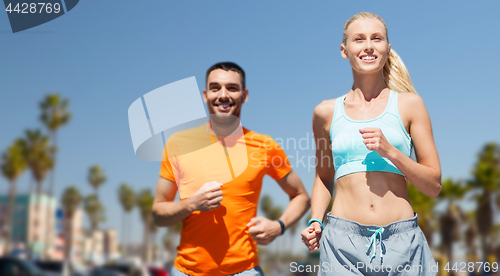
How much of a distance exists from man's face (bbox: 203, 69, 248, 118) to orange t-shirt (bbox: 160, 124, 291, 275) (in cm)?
22

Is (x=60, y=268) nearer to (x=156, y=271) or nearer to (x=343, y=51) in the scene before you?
(x=156, y=271)

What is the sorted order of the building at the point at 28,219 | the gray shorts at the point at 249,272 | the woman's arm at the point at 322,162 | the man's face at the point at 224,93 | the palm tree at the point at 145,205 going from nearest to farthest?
the woman's arm at the point at 322,162, the gray shorts at the point at 249,272, the man's face at the point at 224,93, the palm tree at the point at 145,205, the building at the point at 28,219

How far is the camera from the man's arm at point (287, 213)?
293 centimetres

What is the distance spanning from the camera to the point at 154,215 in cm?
321

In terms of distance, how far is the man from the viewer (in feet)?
9.54

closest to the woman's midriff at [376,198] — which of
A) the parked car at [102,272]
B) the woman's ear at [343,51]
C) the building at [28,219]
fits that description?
the woman's ear at [343,51]

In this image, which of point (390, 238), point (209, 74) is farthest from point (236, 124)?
point (390, 238)

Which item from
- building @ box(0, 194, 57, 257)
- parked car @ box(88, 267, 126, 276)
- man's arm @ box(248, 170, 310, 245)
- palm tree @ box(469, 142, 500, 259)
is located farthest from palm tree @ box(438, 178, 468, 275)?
building @ box(0, 194, 57, 257)

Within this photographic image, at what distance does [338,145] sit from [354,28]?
2.16 feet

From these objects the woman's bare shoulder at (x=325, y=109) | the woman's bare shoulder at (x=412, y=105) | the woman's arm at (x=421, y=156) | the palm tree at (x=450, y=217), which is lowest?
the palm tree at (x=450, y=217)

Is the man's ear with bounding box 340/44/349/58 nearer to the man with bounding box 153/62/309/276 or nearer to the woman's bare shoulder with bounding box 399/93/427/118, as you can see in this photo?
the woman's bare shoulder with bounding box 399/93/427/118

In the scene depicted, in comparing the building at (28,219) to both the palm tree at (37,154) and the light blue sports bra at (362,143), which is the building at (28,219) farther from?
the light blue sports bra at (362,143)

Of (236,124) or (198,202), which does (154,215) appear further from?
(236,124)

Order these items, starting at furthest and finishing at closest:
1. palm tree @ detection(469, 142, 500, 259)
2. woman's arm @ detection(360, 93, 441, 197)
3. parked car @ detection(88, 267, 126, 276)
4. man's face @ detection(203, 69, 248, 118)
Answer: palm tree @ detection(469, 142, 500, 259) < parked car @ detection(88, 267, 126, 276) < man's face @ detection(203, 69, 248, 118) < woman's arm @ detection(360, 93, 441, 197)
